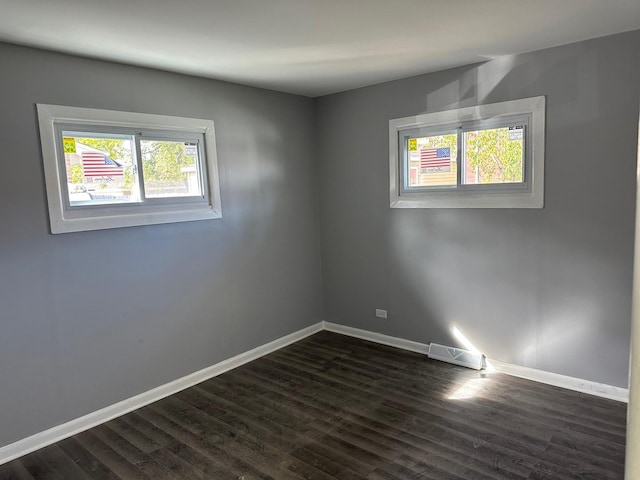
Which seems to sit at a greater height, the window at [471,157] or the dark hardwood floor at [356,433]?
the window at [471,157]

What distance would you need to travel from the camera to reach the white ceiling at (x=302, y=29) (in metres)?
2.23

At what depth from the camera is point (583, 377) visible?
3.21m

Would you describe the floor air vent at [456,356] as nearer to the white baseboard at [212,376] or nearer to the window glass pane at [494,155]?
the white baseboard at [212,376]

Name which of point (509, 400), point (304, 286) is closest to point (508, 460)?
point (509, 400)

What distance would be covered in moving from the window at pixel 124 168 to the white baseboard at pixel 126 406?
1329 millimetres

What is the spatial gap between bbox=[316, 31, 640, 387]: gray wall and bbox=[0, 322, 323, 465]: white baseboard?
3.67ft

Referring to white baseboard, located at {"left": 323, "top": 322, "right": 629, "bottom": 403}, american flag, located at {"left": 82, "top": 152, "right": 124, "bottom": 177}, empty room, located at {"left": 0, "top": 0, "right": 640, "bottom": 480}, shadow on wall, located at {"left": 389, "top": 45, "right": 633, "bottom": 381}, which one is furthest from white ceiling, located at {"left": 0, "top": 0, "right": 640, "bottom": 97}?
white baseboard, located at {"left": 323, "top": 322, "right": 629, "bottom": 403}

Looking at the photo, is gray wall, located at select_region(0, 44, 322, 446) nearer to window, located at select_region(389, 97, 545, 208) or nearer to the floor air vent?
window, located at select_region(389, 97, 545, 208)

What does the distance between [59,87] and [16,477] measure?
243 cm

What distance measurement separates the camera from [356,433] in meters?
2.81

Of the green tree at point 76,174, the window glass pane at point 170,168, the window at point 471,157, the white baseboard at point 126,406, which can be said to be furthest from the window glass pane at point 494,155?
the green tree at point 76,174

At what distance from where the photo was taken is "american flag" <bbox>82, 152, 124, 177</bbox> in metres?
3.04

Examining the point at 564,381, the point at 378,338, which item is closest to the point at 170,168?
the point at 378,338

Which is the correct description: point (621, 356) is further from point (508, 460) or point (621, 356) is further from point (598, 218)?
point (508, 460)
